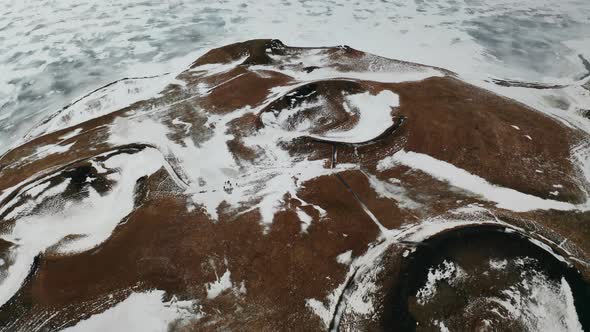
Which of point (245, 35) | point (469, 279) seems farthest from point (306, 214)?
point (245, 35)

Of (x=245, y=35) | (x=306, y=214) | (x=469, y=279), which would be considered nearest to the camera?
(x=469, y=279)

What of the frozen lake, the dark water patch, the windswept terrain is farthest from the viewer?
the frozen lake

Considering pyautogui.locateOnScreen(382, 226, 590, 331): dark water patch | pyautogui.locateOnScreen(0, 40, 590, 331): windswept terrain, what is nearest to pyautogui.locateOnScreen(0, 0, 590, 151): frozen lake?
pyautogui.locateOnScreen(0, 40, 590, 331): windswept terrain

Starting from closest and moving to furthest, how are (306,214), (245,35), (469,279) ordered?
(469,279) < (306,214) < (245,35)

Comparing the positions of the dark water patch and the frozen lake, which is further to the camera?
the frozen lake

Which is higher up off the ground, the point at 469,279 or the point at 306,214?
the point at 469,279

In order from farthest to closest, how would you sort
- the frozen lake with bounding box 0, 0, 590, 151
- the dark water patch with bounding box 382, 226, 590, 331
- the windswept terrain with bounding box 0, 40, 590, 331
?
the frozen lake with bounding box 0, 0, 590, 151 → the windswept terrain with bounding box 0, 40, 590, 331 → the dark water patch with bounding box 382, 226, 590, 331

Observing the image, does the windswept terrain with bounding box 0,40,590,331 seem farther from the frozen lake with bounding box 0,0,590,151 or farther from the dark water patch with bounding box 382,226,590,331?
the frozen lake with bounding box 0,0,590,151

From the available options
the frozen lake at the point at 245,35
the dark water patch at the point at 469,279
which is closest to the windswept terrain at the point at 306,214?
the dark water patch at the point at 469,279

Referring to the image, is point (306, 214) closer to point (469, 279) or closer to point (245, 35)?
point (469, 279)
